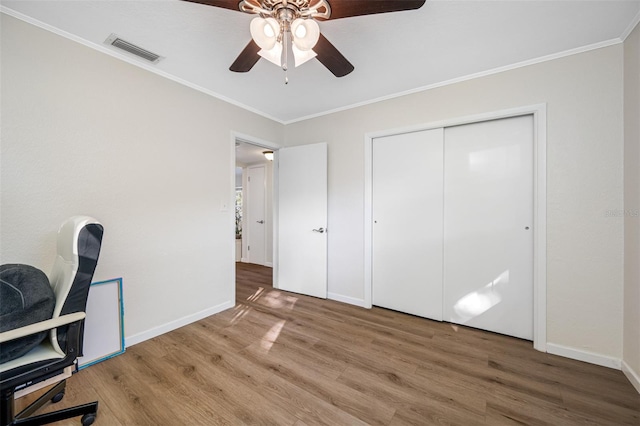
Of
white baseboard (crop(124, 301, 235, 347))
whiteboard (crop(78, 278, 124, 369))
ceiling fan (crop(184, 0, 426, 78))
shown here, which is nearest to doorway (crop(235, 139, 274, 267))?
white baseboard (crop(124, 301, 235, 347))

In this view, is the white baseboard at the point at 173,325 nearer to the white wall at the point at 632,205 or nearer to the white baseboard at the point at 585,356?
the white baseboard at the point at 585,356

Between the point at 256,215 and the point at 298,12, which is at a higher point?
the point at 298,12

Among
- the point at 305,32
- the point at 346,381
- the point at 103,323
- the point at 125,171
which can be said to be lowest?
the point at 346,381

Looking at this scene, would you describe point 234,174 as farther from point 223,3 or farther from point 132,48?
point 223,3

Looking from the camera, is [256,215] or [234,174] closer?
[234,174]

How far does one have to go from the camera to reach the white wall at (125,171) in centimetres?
178

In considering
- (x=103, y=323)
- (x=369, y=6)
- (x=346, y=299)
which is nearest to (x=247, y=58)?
(x=369, y=6)

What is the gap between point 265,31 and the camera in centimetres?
143

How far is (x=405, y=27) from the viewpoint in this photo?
1878mm

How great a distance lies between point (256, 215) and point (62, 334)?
4.63 metres

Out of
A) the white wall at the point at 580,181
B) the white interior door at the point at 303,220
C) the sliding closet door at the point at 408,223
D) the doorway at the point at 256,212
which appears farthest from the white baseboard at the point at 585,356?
the doorway at the point at 256,212

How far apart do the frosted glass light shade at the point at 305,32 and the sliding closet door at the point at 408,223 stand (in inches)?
73.2

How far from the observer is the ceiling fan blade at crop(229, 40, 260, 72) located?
170 cm

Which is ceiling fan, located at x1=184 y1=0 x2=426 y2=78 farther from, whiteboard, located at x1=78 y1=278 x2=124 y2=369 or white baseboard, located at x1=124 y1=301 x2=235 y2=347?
white baseboard, located at x1=124 y1=301 x2=235 y2=347
